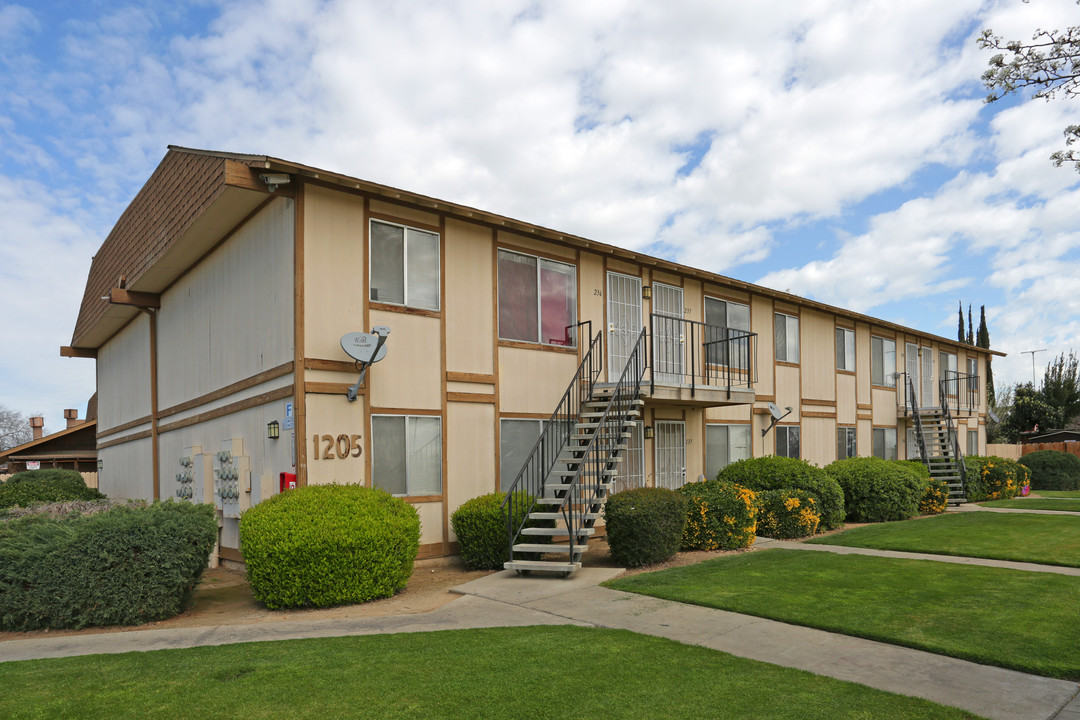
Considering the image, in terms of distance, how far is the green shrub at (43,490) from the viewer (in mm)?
13328

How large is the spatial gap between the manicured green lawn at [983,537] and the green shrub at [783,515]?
46cm

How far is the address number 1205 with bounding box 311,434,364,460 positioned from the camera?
9.51 m

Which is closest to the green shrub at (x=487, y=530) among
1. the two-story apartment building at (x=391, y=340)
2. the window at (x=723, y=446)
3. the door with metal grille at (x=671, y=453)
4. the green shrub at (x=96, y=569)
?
the two-story apartment building at (x=391, y=340)

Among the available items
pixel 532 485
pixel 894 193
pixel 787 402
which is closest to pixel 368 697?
pixel 532 485

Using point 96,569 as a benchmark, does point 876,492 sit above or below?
below

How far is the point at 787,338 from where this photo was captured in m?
17.9

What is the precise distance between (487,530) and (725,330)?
7.68 m

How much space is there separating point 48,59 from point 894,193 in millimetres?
16526

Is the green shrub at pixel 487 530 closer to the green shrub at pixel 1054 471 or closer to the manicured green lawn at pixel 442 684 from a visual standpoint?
the manicured green lawn at pixel 442 684

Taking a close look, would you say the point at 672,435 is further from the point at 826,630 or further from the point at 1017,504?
the point at 1017,504

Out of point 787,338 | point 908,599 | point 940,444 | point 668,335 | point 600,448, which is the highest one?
point 787,338

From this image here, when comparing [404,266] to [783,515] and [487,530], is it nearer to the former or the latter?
[487,530]

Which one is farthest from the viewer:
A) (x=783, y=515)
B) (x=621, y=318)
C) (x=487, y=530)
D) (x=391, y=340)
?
(x=621, y=318)

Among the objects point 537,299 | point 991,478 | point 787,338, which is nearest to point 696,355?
point 787,338
